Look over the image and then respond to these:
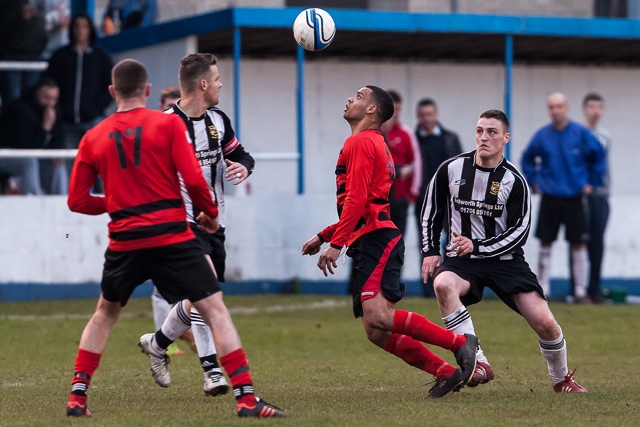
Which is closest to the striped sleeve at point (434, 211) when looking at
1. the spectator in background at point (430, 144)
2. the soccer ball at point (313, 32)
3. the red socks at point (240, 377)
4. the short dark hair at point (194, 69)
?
the short dark hair at point (194, 69)

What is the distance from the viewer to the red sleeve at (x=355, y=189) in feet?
24.9

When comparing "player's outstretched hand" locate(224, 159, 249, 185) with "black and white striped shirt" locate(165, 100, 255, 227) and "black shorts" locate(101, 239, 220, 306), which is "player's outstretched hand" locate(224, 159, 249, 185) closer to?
"black and white striped shirt" locate(165, 100, 255, 227)

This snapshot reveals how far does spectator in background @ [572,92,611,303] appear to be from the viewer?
16.0 meters

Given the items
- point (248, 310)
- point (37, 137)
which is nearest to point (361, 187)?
point (248, 310)

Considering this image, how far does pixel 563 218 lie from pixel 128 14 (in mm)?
7644

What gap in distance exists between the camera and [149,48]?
17.3 m

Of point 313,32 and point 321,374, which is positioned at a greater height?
point 313,32

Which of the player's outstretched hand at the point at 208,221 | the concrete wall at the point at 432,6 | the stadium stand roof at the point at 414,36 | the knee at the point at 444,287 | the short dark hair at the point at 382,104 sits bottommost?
the knee at the point at 444,287

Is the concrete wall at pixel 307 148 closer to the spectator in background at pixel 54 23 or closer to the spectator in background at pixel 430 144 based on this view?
the spectator in background at pixel 54 23

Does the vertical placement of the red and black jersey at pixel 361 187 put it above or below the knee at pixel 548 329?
above

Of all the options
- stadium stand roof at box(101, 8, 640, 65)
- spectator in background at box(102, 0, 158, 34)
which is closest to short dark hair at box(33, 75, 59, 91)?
stadium stand roof at box(101, 8, 640, 65)

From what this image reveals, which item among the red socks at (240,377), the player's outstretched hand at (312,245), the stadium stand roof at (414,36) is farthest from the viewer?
the stadium stand roof at (414,36)

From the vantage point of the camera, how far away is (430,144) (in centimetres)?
1584

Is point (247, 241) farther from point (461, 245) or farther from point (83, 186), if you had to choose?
point (83, 186)
